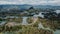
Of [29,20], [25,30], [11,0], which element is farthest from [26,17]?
[11,0]

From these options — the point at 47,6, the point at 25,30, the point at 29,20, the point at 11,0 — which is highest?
the point at 11,0

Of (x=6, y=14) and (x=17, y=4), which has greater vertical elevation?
(x=17, y=4)

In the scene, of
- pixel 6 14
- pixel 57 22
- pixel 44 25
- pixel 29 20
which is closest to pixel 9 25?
pixel 6 14

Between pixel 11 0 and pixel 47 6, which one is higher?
pixel 11 0

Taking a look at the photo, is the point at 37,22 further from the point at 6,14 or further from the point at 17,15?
the point at 6,14

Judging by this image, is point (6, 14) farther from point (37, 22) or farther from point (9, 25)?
point (37, 22)

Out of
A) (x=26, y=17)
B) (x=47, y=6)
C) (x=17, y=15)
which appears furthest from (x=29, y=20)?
(x=47, y=6)

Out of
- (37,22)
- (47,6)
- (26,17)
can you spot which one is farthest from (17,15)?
(47,6)

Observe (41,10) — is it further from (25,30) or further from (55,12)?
(25,30)
